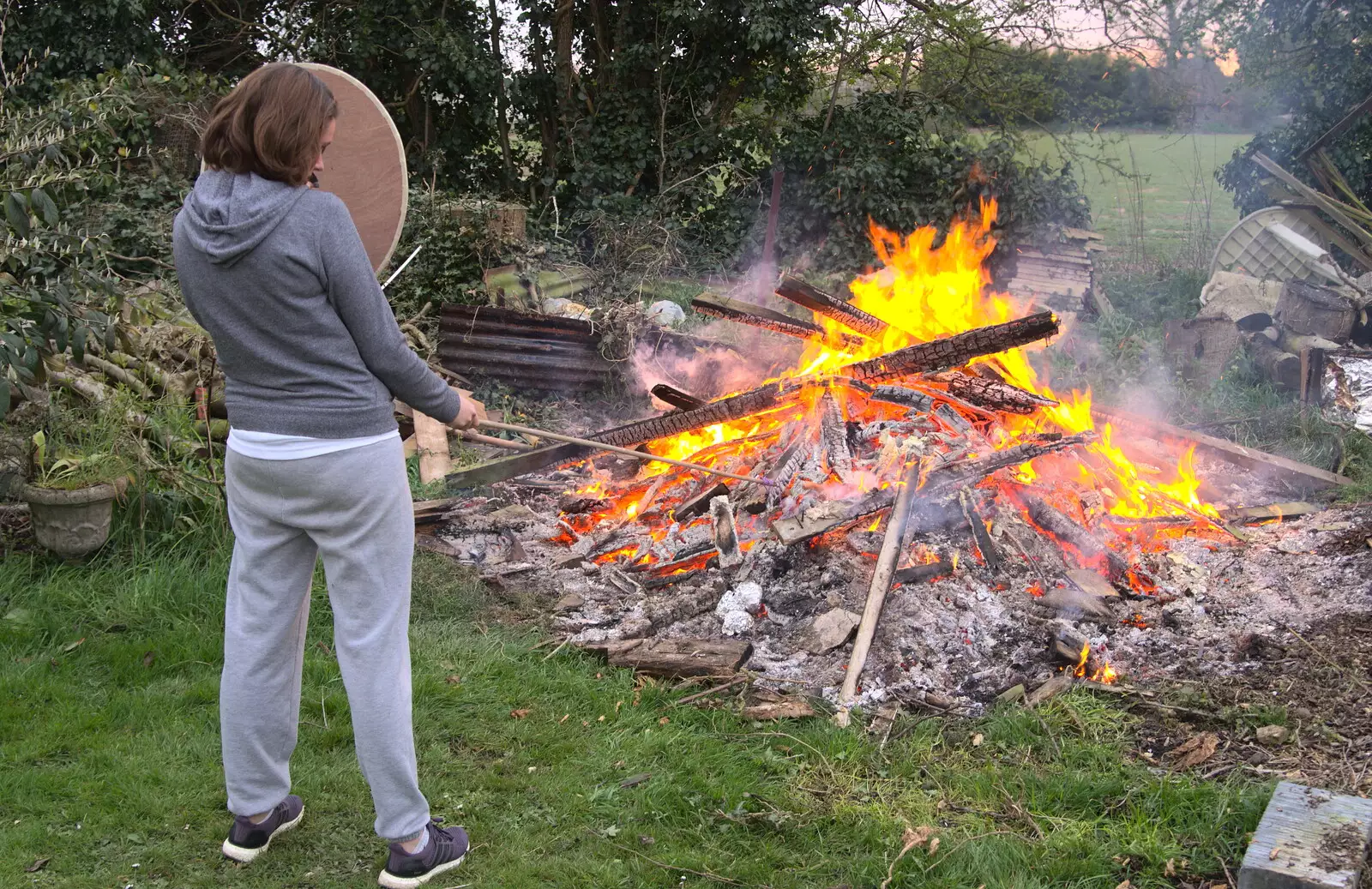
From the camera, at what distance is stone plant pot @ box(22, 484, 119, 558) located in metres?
4.76

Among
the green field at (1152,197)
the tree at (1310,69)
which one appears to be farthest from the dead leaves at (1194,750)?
the tree at (1310,69)

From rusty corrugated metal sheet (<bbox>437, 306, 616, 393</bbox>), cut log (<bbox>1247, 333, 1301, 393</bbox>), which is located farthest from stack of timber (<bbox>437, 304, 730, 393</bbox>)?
cut log (<bbox>1247, 333, 1301, 393</bbox>)

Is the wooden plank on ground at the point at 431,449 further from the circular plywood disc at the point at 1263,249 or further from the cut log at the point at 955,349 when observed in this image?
the circular plywood disc at the point at 1263,249

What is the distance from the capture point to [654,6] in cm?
1266

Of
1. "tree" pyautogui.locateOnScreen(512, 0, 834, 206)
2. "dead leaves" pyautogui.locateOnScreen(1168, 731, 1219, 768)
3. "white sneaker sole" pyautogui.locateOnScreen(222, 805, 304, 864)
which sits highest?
"tree" pyautogui.locateOnScreen(512, 0, 834, 206)

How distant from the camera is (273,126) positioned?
257 cm

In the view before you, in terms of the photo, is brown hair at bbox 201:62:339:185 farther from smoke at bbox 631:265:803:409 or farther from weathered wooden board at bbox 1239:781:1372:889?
smoke at bbox 631:265:803:409

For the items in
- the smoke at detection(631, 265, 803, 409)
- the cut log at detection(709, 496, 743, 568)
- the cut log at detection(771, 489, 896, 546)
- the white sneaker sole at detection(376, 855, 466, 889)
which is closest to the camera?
the white sneaker sole at detection(376, 855, 466, 889)

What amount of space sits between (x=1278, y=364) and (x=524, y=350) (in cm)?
592

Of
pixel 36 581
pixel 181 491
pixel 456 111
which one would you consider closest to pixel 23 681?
pixel 36 581

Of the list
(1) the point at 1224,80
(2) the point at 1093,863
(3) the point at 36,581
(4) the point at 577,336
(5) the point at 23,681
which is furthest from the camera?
(1) the point at 1224,80

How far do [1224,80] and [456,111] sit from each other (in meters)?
9.74

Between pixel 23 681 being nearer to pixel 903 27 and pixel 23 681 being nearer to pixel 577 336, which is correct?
pixel 577 336

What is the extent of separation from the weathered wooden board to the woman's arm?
2582 millimetres
